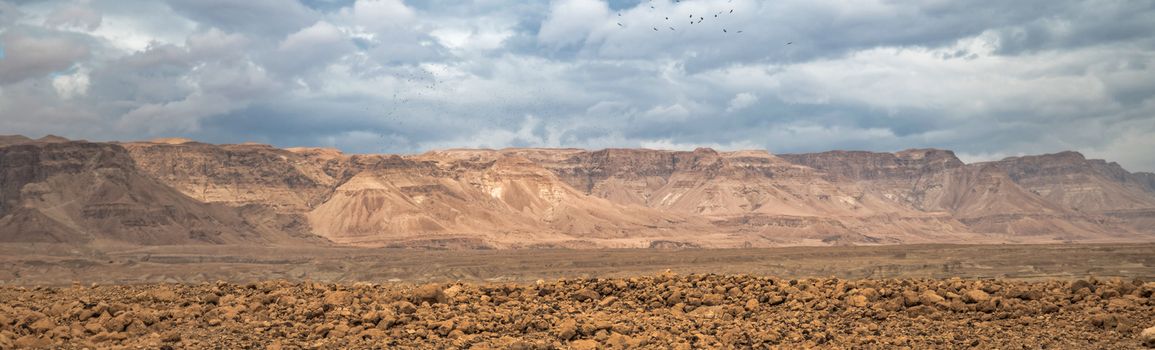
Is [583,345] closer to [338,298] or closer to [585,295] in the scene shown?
[585,295]

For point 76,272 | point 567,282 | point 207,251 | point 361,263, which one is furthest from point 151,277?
point 567,282

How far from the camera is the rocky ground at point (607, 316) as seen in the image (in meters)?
17.2

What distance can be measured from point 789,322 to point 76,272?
13076 centimetres

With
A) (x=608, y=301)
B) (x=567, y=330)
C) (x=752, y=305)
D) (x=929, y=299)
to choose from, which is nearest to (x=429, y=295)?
(x=608, y=301)

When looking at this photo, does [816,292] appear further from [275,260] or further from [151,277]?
[275,260]

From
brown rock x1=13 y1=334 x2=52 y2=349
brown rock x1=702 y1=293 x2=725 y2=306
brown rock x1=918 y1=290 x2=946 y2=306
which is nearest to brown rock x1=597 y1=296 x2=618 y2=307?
brown rock x1=702 y1=293 x2=725 y2=306

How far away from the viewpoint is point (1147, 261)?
11138 cm

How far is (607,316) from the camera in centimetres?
1928

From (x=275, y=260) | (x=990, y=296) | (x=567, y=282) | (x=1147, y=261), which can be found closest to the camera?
(x=990, y=296)

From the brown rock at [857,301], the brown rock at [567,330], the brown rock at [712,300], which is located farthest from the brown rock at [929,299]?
the brown rock at [567,330]

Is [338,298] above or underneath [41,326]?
above

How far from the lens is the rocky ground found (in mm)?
17219

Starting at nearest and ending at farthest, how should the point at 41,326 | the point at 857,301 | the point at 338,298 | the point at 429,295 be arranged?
the point at 41,326 → the point at 857,301 → the point at 338,298 → the point at 429,295

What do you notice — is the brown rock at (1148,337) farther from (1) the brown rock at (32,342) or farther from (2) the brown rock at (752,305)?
(1) the brown rock at (32,342)
